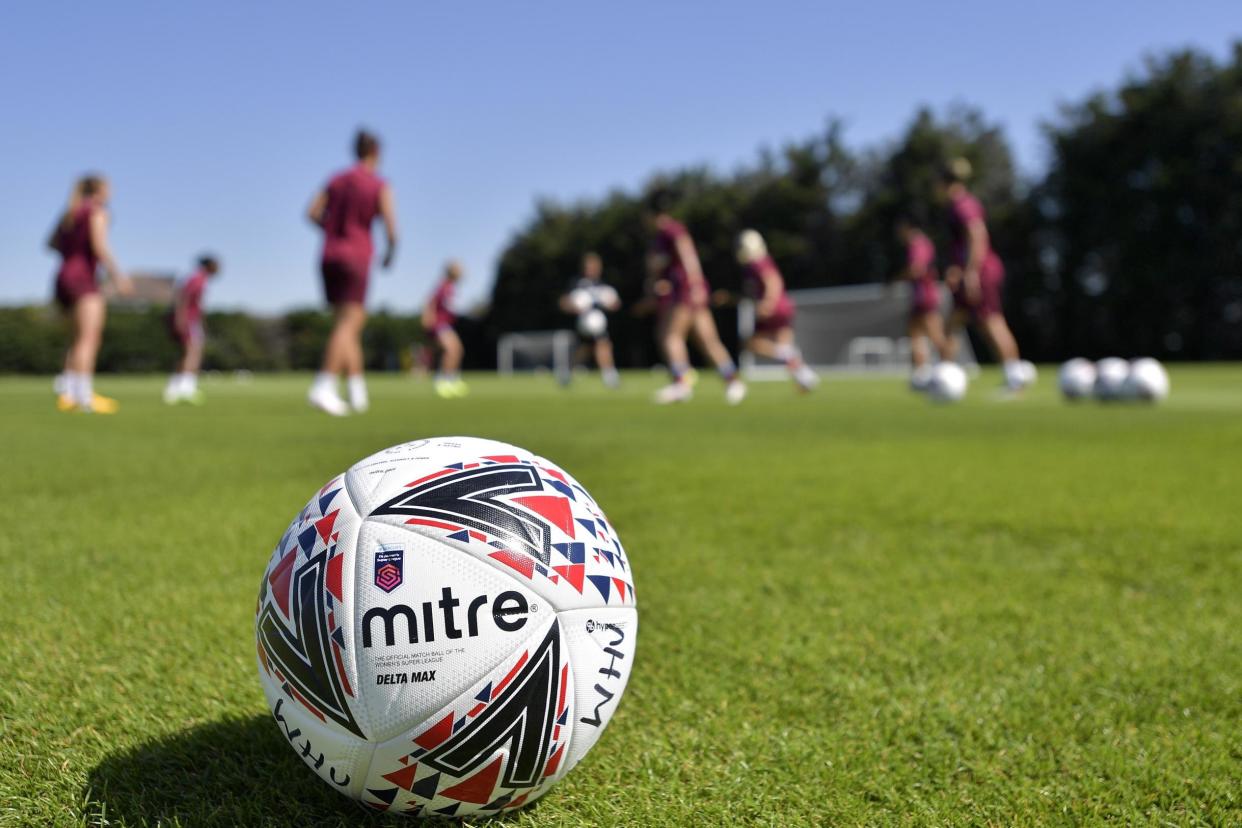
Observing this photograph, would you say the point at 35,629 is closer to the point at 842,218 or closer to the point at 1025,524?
the point at 1025,524

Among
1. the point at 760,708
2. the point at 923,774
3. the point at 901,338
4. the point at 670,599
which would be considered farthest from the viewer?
the point at 901,338

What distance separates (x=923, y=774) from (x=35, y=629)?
220cm

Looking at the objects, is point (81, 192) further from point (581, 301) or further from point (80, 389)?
point (581, 301)

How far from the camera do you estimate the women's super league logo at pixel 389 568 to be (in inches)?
57.6

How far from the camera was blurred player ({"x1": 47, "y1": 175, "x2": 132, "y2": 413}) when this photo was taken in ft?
33.0

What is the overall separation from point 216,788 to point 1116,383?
12.4 m

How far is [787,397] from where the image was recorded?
13844 millimetres

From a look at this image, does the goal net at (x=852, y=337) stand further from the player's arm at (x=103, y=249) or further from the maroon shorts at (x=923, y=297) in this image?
the player's arm at (x=103, y=249)

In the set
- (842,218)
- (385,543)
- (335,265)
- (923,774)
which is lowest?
(923,774)

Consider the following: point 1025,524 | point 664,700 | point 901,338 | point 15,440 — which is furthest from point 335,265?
point 901,338

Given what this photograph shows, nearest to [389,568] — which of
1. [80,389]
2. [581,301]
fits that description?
[80,389]

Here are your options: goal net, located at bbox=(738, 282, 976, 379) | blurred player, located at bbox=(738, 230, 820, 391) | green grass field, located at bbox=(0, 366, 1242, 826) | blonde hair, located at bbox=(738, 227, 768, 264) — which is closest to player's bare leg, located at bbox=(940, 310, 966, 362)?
blurred player, located at bbox=(738, 230, 820, 391)

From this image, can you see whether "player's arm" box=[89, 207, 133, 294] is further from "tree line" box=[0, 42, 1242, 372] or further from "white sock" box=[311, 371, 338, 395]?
"tree line" box=[0, 42, 1242, 372]

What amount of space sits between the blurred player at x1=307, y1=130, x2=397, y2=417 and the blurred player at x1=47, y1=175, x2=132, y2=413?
278cm
